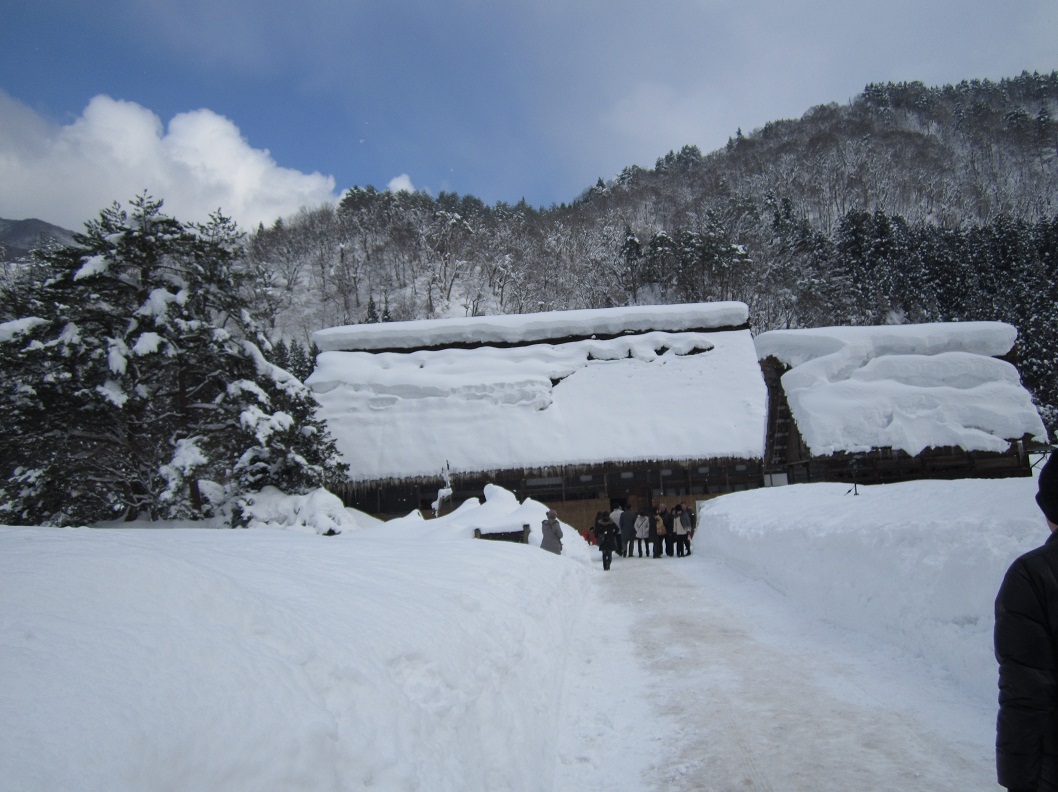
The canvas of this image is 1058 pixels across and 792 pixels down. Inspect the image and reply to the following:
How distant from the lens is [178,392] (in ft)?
51.2

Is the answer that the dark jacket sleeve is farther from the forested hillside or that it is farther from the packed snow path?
the forested hillside

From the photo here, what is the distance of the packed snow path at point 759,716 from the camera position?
137 inches

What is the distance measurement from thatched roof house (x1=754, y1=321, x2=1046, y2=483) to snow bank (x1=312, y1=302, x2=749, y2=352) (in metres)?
7.91

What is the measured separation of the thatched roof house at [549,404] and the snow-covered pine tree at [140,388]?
7.23 meters

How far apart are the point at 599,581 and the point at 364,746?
31.5 feet

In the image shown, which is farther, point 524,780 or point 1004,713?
point 524,780

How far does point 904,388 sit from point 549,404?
12.7 m

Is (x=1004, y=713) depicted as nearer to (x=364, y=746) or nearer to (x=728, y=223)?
(x=364, y=746)

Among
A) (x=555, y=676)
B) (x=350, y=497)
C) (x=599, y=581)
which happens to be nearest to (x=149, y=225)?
(x=350, y=497)

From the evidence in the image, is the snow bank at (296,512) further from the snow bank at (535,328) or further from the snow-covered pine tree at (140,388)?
the snow bank at (535,328)

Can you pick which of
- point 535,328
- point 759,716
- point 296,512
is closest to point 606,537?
point 296,512

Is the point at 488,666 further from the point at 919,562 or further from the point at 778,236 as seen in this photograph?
the point at 778,236

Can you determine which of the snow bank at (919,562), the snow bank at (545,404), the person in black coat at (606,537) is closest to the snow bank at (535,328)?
the snow bank at (545,404)

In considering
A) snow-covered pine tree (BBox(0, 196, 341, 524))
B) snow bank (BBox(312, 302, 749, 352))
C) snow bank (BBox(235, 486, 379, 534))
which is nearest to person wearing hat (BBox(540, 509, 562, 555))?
snow bank (BBox(235, 486, 379, 534))
